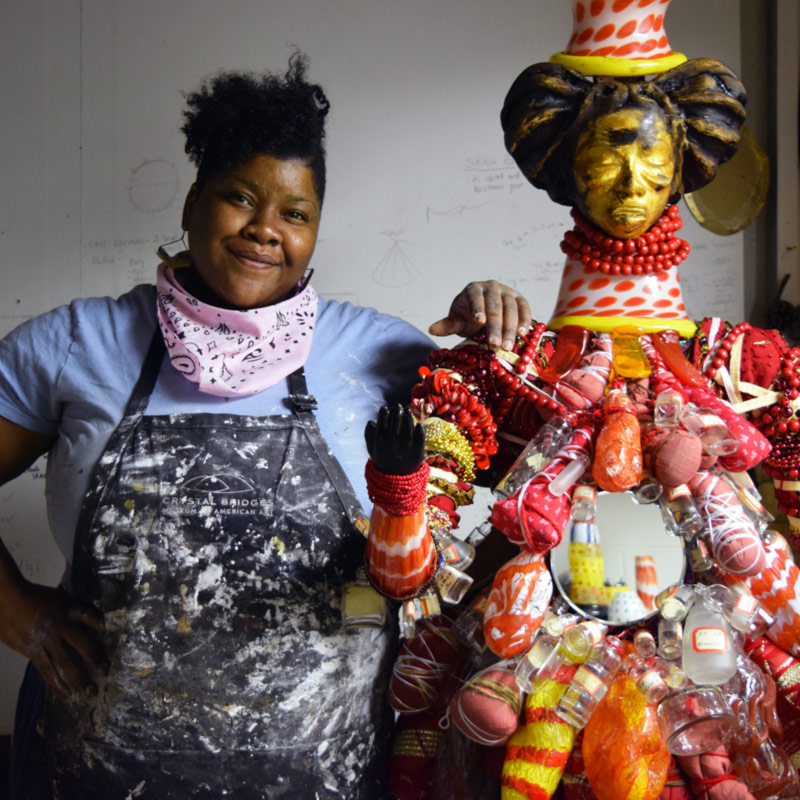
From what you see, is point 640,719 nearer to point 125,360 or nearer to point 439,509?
point 439,509

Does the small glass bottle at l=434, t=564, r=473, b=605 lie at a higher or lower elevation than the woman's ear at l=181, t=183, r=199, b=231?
lower

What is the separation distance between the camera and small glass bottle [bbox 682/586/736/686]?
3.33 ft

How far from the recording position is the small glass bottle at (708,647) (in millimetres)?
1015

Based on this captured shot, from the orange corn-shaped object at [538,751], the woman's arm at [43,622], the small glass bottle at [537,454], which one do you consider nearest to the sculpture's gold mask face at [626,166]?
the small glass bottle at [537,454]

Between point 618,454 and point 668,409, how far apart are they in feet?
0.36

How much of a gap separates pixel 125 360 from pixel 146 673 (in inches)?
17.7

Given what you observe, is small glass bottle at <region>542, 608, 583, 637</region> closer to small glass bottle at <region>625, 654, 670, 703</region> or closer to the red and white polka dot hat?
small glass bottle at <region>625, 654, 670, 703</region>

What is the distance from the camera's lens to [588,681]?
1054 mm

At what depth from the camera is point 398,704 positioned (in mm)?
1188

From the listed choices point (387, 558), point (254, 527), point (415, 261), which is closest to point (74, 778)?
point (254, 527)

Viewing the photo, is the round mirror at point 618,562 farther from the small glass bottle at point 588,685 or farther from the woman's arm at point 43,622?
the woman's arm at point 43,622

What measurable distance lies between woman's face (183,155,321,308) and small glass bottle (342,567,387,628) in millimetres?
462

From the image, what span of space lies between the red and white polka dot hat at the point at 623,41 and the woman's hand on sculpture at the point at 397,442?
0.56 meters

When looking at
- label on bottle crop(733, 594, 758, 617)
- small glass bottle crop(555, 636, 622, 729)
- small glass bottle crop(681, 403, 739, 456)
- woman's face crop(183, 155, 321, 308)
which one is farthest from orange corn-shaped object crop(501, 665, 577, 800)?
woman's face crop(183, 155, 321, 308)
